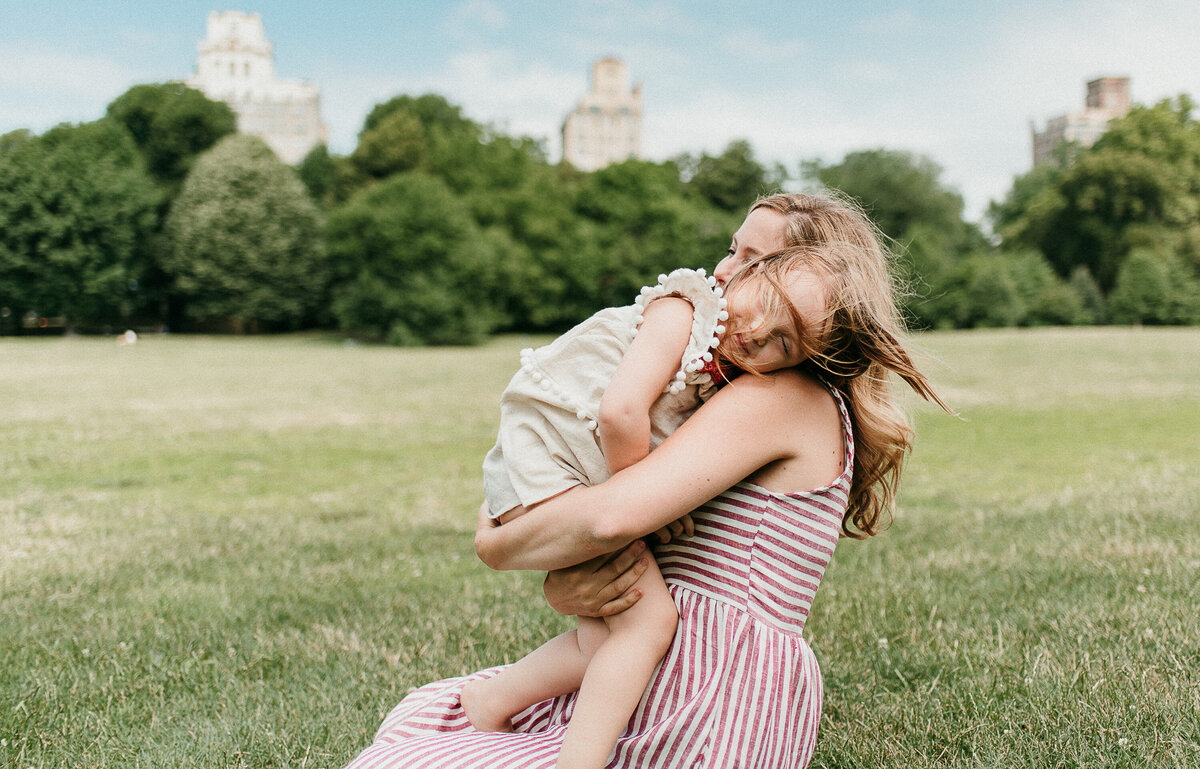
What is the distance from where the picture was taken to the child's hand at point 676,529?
79.8 inches

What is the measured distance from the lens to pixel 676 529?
203cm

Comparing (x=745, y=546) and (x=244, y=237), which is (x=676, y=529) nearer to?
(x=745, y=546)

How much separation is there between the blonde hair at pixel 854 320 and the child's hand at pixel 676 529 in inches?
18.9

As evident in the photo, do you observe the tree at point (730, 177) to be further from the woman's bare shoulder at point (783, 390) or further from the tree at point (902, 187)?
the woman's bare shoulder at point (783, 390)

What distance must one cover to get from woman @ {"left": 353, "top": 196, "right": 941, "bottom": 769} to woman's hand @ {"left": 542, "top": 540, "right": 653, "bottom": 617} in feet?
0.18

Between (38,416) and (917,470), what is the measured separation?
14604 mm

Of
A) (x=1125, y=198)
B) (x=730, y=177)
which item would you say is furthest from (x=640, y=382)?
(x=730, y=177)

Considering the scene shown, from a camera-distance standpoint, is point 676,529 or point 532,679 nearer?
point 676,529

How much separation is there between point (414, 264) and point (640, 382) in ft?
151

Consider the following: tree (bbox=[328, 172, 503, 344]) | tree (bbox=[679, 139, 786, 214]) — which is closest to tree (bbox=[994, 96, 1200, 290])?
tree (bbox=[679, 139, 786, 214])

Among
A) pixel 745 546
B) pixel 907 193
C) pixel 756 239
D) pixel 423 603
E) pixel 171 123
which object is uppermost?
pixel 171 123

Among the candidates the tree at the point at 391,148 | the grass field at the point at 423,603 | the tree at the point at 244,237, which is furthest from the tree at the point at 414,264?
the grass field at the point at 423,603

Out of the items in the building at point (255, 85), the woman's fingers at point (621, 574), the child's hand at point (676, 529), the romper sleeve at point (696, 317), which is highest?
the building at point (255, 85)

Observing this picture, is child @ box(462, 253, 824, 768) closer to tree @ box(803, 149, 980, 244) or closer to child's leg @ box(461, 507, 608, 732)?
child's leg @ box(461, 507, 608, 732)
